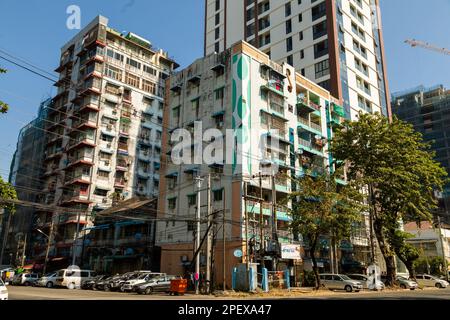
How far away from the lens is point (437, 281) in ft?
138

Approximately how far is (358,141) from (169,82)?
26.6m

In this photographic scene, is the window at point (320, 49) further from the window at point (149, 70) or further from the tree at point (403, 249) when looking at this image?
the window at point (149, 70)

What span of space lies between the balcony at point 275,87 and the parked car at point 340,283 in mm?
20892

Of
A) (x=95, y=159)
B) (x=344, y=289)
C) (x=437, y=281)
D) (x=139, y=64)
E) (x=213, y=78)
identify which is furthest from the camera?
(x=139, y=64)

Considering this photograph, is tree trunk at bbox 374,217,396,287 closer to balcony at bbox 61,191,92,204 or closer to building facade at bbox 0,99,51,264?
balcony at bbox 61,191,92,204

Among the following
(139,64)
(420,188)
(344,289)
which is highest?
(139,64)

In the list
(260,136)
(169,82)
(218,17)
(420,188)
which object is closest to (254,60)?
(260,136)

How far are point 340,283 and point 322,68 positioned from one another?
107ft

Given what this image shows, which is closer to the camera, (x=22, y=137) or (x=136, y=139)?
(x=136, y=139)

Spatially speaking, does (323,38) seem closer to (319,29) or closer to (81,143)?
(319,29)

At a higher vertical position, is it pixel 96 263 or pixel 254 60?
pixel 254 60

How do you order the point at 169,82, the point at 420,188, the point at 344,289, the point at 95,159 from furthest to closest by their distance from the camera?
the point at 95,159
the point at 169,82
the point at 420,188
the point at 344,289

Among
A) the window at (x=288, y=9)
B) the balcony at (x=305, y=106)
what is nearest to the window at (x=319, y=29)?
the window at (x=288, y=9)

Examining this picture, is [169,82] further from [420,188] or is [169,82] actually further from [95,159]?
[420,188]
